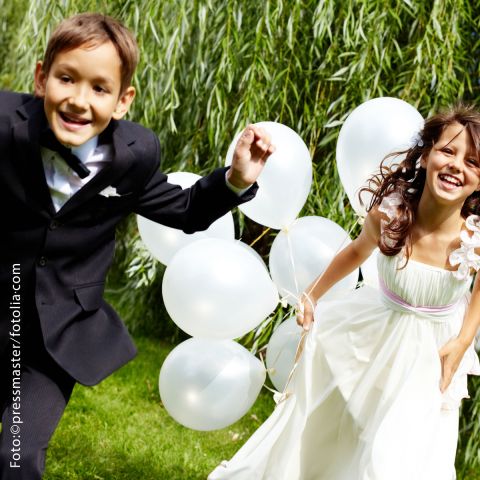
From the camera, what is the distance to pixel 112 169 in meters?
2.04

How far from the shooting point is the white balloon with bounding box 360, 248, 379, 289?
2.77 metres

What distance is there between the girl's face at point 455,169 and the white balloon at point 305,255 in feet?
1.78

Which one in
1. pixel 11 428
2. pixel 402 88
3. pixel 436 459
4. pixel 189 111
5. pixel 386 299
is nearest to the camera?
pixel 11 428

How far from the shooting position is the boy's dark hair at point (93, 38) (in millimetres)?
1904

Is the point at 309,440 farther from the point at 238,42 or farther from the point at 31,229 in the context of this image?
the point at 238,42

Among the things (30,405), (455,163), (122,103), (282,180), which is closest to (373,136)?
(282,180)

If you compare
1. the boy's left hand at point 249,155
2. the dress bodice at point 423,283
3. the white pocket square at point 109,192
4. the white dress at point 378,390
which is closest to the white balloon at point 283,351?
Answer: the white dress at point 378,390

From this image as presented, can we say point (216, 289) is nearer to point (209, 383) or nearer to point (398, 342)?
Result: point (209, 383)

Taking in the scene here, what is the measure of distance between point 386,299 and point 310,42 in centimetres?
163

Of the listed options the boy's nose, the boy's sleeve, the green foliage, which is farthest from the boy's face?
the green foliage

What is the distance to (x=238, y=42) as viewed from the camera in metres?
3.58

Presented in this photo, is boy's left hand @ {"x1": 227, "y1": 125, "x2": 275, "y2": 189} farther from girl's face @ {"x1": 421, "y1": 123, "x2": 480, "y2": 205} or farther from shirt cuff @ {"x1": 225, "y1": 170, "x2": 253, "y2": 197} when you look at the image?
girl's face @ {"x1": 421, "y1": 123, "x2": 480, "y2": 205}

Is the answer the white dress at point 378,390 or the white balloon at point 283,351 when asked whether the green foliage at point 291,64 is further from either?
the white dress at point 378,390

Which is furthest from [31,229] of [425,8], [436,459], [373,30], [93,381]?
[425,8]
